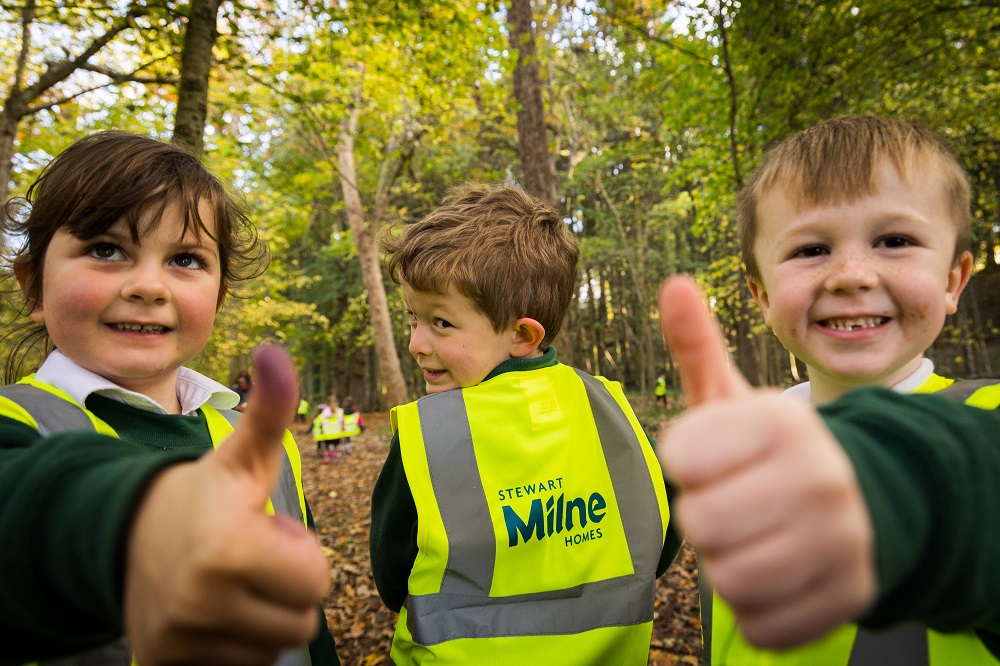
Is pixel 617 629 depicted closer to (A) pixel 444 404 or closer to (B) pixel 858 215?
(A) pixel 444 404

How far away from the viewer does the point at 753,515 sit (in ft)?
1.57

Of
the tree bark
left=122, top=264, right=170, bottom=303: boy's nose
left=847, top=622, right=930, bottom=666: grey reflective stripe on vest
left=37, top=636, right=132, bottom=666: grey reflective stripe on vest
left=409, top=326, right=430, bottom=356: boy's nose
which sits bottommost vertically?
left=37, top=636, right=132, bottom=666: grey reflective stripe on vest

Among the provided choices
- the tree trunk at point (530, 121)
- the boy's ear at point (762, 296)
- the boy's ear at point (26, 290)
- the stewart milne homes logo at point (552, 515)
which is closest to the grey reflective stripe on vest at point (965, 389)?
the boy's ear at point (762, 296)

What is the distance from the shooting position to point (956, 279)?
1.44m

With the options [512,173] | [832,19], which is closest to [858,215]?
[832,19]

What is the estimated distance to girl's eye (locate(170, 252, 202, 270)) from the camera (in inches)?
59.9

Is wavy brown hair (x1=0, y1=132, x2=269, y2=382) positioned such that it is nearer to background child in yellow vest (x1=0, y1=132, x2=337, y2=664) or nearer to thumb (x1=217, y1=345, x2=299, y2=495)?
background child in yellow vest (x1=0, y1=132, x2=337, y2=664)

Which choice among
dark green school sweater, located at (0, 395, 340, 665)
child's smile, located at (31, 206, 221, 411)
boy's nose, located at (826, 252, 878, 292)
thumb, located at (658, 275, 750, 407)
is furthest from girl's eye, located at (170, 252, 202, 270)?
boy's nose, located at (826, 252, 878, 292)

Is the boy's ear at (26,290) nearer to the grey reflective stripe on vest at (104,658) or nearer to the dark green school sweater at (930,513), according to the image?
the grey reflective stripe on vest at (104,658)

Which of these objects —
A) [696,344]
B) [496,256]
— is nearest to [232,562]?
[696,344]

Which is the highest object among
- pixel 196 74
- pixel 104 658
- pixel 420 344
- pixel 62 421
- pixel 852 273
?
pixel 196 74

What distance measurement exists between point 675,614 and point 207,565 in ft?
15.3

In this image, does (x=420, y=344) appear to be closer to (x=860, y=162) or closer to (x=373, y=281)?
(x=860, y=162)

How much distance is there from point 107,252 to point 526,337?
1333 millimetres
